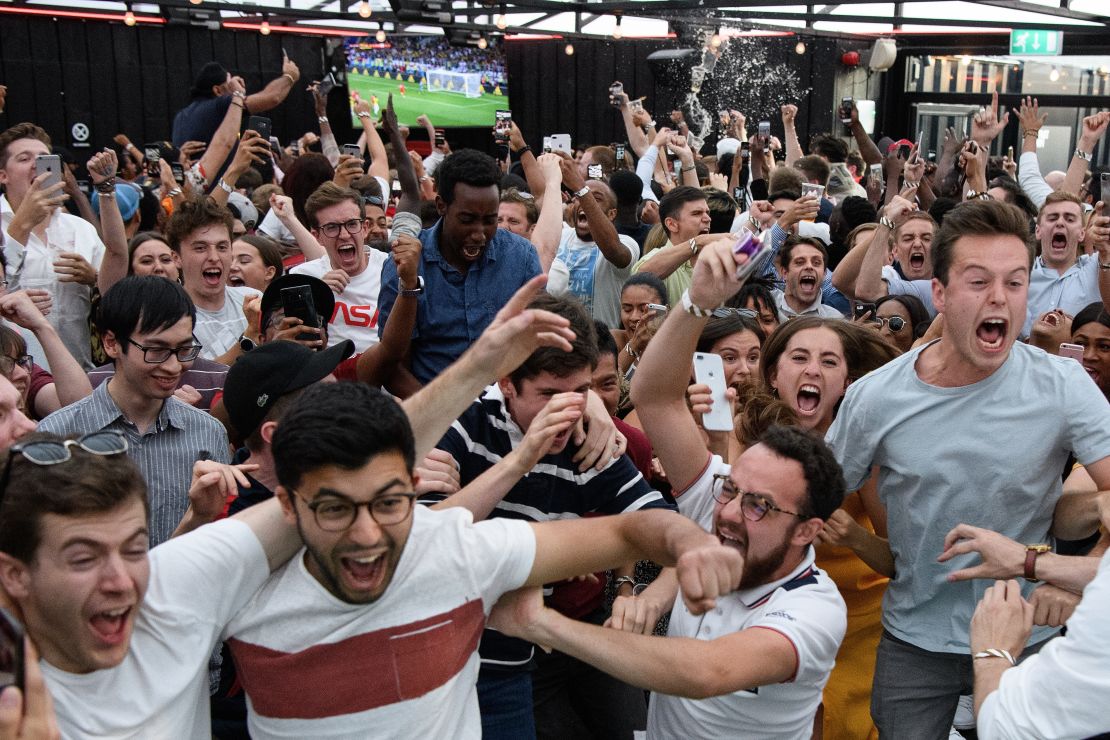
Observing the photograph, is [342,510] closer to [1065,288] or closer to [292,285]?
[292,285]

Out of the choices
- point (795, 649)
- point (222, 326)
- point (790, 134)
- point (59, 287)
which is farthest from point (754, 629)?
point (790, 134)

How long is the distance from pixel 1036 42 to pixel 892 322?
9.46 metres

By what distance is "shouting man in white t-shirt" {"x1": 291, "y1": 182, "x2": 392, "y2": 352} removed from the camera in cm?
421

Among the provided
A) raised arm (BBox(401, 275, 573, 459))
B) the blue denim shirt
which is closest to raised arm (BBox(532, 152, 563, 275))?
the blue denim shirt

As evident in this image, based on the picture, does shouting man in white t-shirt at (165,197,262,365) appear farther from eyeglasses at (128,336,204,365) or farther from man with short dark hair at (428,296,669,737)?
man with short dark hair at (428,296,669,737)

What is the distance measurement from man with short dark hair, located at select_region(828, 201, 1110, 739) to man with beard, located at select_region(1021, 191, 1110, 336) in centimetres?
231

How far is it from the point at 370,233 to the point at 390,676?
4.15 m

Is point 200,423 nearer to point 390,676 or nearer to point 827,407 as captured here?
point 390,676

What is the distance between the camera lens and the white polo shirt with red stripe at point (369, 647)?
65.0 inches

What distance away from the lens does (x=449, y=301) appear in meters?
3.48

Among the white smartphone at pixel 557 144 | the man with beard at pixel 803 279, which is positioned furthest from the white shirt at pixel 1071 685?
the white smartphone at pixel 557 144

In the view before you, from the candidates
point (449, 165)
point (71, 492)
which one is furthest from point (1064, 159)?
point (71, 492)

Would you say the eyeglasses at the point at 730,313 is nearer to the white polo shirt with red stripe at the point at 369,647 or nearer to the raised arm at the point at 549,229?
the raised arm at the point at 549,229

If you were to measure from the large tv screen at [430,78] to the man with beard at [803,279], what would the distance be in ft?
37.3
